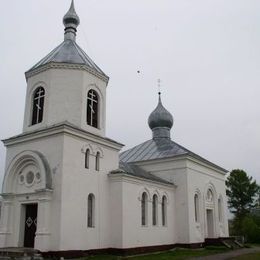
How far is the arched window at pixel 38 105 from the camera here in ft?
63.6

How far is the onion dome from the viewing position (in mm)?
30344

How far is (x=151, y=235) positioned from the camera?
851 inches

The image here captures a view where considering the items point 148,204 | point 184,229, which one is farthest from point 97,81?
point 184,229

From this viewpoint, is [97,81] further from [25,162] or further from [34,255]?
[34,255]

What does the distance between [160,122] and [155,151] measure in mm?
3612

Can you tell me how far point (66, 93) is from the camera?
1917 centimetres

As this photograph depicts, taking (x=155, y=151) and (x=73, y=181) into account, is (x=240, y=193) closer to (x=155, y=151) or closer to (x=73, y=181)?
(x=155, y=151)

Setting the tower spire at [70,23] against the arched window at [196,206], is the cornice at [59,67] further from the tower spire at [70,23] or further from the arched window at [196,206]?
the arched window at [196,206]

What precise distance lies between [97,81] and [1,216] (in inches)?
335

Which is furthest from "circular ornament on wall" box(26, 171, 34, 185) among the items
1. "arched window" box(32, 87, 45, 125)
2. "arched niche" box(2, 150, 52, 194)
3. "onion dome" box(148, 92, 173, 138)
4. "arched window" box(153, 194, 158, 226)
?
"onion dome" box(148, 92, 173, 138)

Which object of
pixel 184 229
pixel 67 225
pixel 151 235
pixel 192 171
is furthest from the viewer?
pixel 192 171

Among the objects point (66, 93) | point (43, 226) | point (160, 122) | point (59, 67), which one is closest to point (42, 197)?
point (43, 226)

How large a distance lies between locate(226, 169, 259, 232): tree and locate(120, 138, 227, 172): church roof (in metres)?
15.0

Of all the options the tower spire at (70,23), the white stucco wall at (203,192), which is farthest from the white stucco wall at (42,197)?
the white stucco wall at (203,192)
